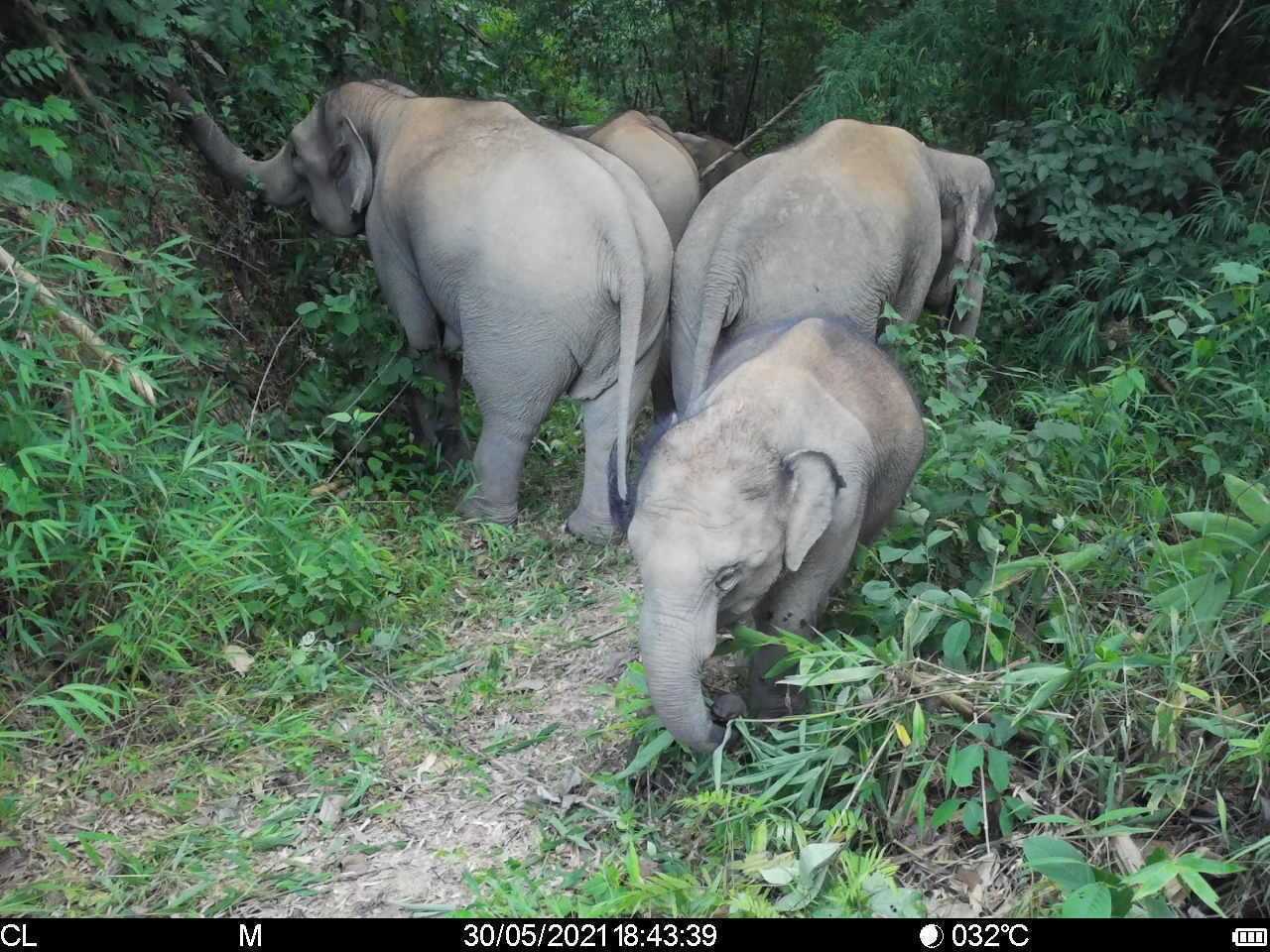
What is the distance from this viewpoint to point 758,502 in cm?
264

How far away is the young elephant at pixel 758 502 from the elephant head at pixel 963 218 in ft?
5.70

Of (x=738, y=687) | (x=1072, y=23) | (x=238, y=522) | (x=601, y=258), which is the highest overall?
(x=1072, y=23)

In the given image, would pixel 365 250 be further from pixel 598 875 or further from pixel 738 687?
pixel 598 875

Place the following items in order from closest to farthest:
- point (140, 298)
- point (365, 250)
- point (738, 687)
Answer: point (738, 687) → point (140, 298) → point (365, 250)

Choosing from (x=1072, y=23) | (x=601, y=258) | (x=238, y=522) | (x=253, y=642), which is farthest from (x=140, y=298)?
(x=1072, y=23)

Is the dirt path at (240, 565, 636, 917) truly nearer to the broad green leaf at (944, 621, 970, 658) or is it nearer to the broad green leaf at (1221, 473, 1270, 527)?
the broad green leaf at (944, 621, 970, 658)

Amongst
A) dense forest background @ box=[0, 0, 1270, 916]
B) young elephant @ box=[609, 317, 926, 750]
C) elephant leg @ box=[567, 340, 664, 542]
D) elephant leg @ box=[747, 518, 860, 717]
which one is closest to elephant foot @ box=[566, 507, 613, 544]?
elephant leg @ box=[567, 340, 664, 542]

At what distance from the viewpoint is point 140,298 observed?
3.82 meters

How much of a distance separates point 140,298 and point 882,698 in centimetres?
263

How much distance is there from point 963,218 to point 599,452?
5.62ft

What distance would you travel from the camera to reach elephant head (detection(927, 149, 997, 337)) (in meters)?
4.66

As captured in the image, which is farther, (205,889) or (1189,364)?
(1189,364)
